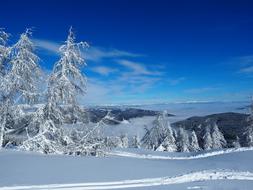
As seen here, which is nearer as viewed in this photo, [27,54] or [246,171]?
[246,171]

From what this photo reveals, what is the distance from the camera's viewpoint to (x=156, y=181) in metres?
16.4

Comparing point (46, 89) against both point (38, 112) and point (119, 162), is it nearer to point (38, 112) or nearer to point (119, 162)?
point (38, 112)

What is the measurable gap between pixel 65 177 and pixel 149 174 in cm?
403

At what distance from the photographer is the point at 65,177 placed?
16.3m

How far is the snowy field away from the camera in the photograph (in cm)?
1509

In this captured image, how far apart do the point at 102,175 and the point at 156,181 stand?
2.52 m

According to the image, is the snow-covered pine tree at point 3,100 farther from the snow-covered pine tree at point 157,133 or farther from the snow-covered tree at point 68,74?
the snow-covered pine tree at point 157,133

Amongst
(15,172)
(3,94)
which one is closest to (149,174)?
(15,172)

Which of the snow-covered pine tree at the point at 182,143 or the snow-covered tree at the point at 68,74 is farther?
the snow-covered pine tree at the point at 182,143

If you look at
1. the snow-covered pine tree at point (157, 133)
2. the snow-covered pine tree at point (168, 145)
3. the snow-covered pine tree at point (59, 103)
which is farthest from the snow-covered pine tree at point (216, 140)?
the snow-covered pine tree at point (59, 103)

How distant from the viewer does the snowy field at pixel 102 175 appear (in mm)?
15094

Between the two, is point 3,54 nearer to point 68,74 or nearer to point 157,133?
point 68,74

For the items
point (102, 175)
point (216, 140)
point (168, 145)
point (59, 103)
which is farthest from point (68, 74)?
point (216, 140)

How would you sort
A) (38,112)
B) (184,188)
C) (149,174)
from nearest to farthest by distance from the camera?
(184,188) → (149,174) → (38,112)
